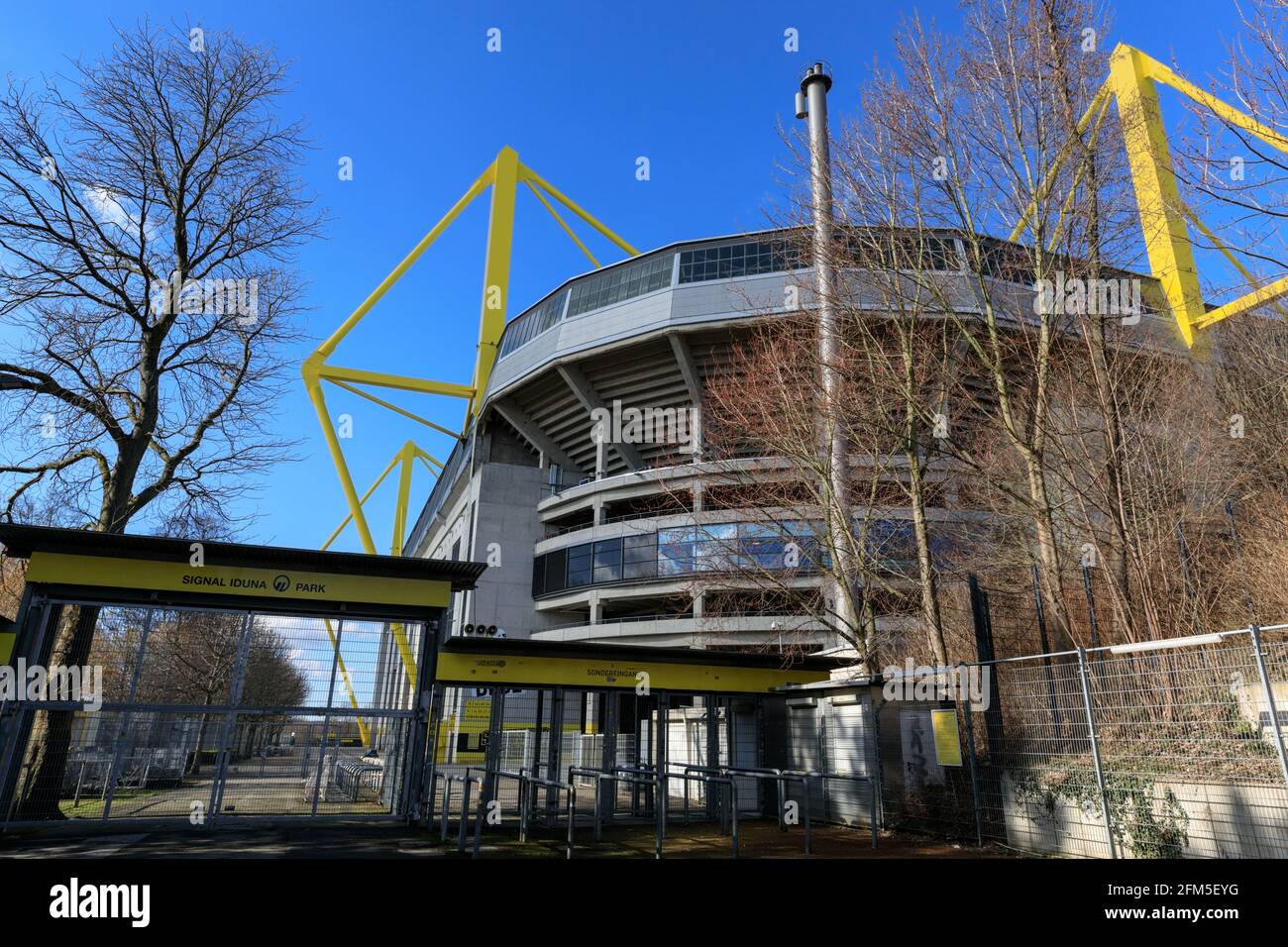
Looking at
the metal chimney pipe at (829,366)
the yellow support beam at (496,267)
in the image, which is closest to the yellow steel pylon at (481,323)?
the yellow support beam at (496,267)

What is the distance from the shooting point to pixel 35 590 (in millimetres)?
10789

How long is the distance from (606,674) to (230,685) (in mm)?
6112

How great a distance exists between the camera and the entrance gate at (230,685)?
1038 centimetres

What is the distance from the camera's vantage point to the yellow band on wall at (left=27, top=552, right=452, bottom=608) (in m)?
10.8

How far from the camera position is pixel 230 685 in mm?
11484

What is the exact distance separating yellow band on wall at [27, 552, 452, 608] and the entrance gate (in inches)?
0.7

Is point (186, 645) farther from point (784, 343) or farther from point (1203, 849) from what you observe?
point (1203, 849)

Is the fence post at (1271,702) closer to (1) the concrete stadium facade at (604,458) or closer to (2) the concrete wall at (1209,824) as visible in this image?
(2) the concrete wall at (1209,824)

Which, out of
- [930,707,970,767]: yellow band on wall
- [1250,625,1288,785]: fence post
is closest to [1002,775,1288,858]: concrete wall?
[1250,625,1288,785]: fence post

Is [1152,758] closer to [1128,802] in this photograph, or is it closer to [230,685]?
[1128,802]

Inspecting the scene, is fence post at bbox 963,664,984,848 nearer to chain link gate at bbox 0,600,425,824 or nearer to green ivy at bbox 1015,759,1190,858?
green ivy at bbox 1015,759,1190,858

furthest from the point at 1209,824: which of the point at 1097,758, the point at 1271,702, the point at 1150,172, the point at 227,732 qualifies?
the point at 227,732

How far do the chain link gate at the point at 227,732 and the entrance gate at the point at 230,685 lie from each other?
0.03 metres
